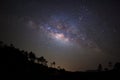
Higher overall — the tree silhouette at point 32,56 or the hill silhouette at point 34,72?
the tree silhouette at point 32,56

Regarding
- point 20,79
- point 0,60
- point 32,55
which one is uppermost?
point 32,55

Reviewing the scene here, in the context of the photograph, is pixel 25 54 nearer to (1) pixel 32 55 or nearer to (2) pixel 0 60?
(1) pixel 32 55

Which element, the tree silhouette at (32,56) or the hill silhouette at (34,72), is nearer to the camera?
the hill silhouette at (34,72)

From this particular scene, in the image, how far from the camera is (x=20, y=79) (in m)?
67.5

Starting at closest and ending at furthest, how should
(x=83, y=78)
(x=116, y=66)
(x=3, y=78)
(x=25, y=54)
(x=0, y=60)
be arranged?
(x=3, y=78), (x=83, y=78), (x=0, y=60), (x=116, y=66), (x=25, y=54)

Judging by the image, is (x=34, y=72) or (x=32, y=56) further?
(x=32, y=56)

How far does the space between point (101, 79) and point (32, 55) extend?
85.9 meters

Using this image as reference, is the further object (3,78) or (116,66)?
(116,66)

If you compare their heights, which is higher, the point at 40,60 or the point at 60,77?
the point at 40,60

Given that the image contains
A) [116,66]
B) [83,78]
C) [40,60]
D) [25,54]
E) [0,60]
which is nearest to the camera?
[83,78]

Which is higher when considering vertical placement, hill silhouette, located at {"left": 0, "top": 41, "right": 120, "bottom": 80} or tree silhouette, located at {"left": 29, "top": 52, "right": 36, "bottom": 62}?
tree silhouette, located at {"left": 29, "top": 52, "right": 36, "bottom": 62}

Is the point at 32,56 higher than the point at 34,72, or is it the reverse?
the point at 32,56

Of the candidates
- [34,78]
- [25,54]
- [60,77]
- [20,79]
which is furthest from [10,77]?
[25,54]

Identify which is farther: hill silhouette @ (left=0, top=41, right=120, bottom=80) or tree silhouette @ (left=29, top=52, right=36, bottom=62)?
tree silhouette @ (left=29, top=52, right=36, bottom=62)
